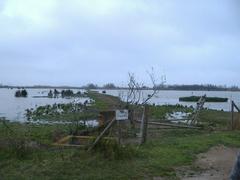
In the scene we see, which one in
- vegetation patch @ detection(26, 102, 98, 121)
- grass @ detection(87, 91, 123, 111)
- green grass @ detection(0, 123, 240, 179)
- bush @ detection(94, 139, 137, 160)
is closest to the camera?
green grass @ detection(0, 123, 240, 179)

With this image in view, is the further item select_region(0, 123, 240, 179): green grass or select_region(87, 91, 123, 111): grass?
select_region(87, 91, 123, 111): grass

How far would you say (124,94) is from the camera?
2055 centimetres

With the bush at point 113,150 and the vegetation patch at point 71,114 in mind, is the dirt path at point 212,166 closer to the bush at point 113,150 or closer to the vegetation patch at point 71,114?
the bush at point 113,150

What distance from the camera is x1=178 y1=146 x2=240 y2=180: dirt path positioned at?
10516mm

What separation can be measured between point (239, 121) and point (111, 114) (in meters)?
8.71

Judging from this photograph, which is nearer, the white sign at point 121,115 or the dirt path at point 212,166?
the dirt path at point 212,166

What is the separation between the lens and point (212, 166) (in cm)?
1188

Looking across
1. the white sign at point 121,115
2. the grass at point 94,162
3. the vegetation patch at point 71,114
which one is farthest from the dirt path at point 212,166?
the vegetation patch at point 71,114

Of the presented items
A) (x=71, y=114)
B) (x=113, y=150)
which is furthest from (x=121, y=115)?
(x=71, y=114)

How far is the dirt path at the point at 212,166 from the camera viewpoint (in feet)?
34.5

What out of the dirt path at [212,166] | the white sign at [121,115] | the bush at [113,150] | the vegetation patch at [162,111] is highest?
the white sign at [121,115]

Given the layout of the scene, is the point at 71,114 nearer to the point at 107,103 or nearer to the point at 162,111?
the point at 162,111

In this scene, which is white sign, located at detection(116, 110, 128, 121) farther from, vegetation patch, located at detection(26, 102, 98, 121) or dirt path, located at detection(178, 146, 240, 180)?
vegetation patch, located at detection(26, 102, 98, 121)

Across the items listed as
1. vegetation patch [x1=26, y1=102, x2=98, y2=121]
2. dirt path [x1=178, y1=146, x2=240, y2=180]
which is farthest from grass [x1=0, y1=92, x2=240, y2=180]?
vegetation patch [x1=26, y1=102, x2=98, y2=121]
